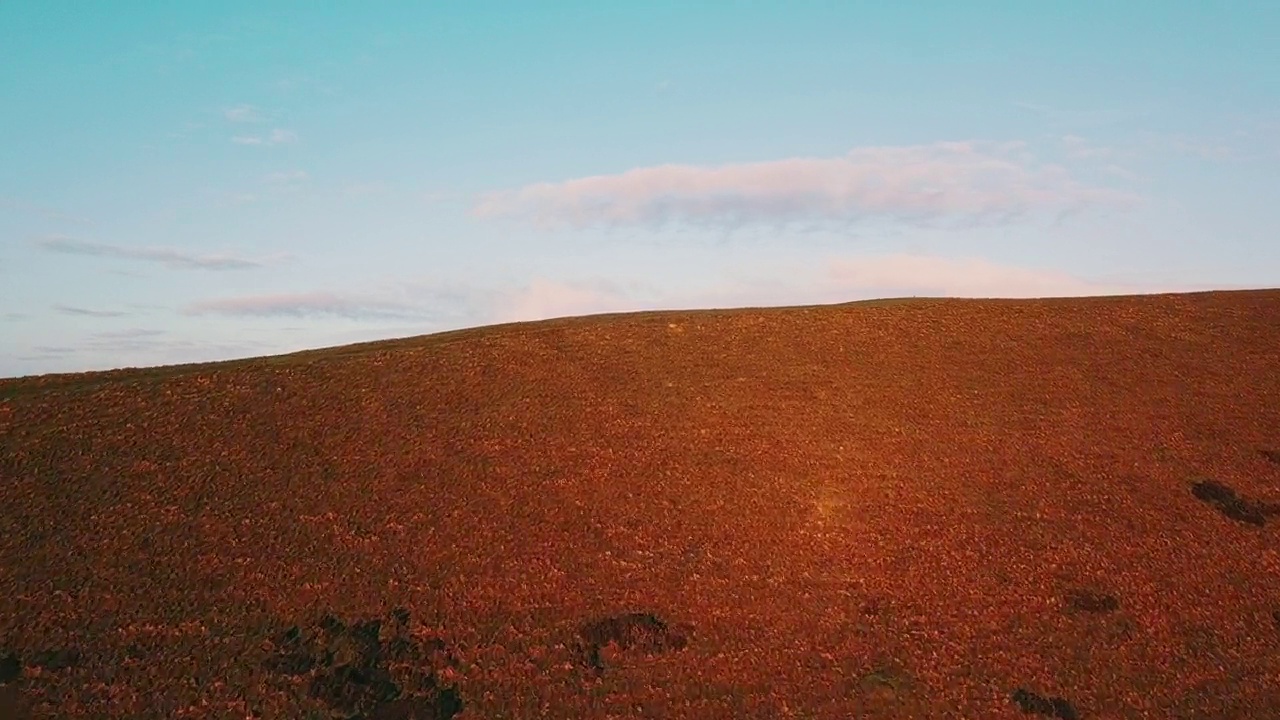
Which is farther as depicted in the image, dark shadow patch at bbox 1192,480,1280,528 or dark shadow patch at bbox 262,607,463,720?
dark shadow patch at bbox 1192,480,1280,528

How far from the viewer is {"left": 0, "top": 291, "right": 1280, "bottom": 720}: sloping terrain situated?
2711cm

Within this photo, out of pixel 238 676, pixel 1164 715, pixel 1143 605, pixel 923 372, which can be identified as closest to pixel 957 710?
pixel 1164 715

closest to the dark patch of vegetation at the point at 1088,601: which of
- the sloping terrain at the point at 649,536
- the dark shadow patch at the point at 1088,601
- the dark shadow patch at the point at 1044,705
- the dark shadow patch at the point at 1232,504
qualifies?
the dark shadow patch at the point at 1088,601

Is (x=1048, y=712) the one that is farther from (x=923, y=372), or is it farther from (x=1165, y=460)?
(x=923, y=372)

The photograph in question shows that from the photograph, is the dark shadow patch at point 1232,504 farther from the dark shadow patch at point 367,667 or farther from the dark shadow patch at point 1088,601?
the dark shadow patch at point 367,667

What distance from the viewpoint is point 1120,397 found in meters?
49.4

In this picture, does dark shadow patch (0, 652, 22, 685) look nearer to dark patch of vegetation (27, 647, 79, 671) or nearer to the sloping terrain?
the sloping terrain

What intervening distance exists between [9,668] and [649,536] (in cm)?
2157

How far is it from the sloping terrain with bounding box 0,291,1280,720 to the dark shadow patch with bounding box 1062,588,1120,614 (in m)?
0.12

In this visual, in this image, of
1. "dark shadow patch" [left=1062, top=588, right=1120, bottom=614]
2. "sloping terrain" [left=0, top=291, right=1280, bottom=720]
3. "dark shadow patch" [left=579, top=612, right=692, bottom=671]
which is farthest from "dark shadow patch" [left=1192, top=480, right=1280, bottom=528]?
"dark shadow patch" [left=579, top=612, right=692, bottom=671]

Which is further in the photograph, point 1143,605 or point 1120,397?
point 1120,397

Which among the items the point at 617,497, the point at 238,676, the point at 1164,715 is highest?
the point at 617,497

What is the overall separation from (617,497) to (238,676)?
16.5m

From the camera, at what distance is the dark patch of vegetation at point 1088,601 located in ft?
102
